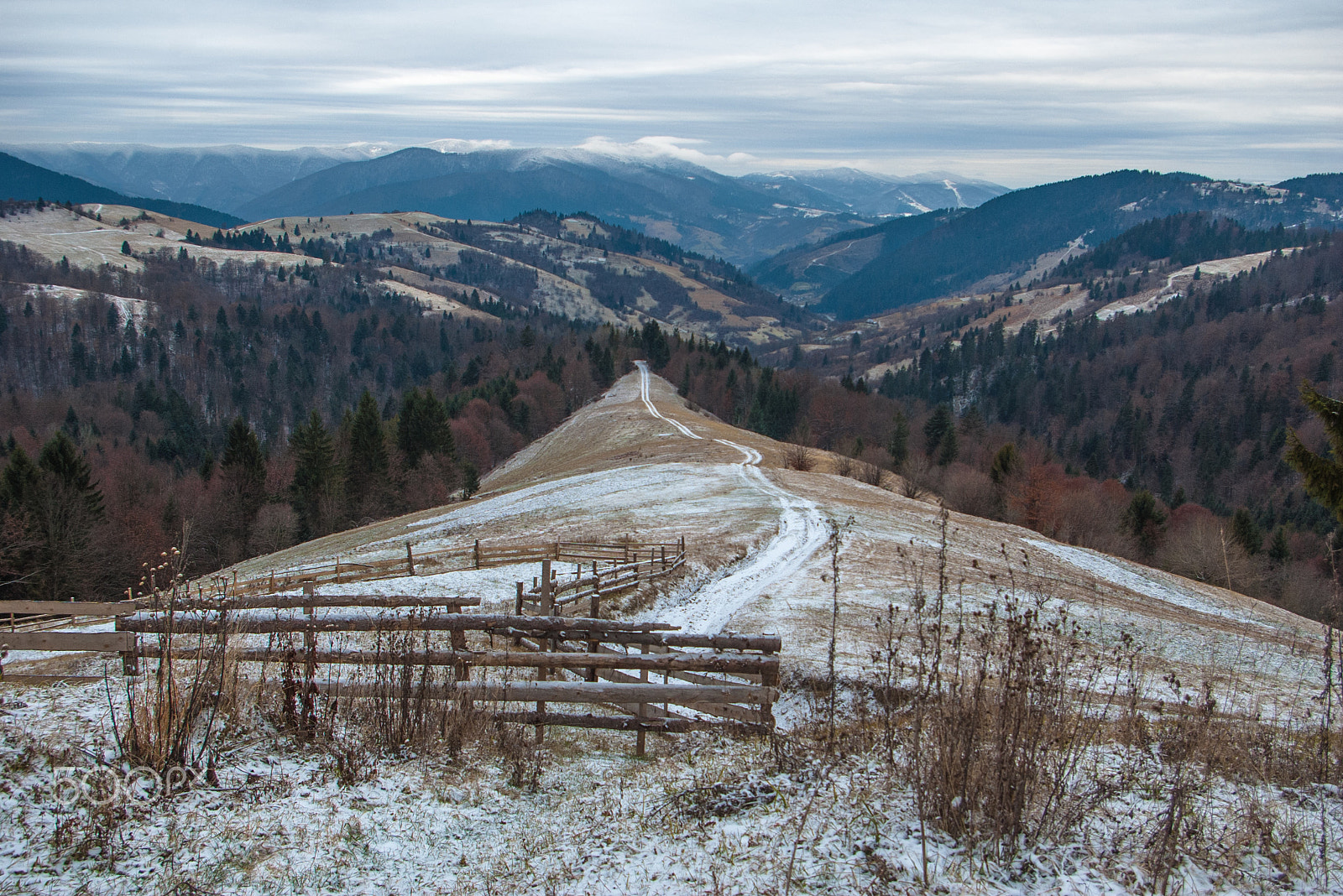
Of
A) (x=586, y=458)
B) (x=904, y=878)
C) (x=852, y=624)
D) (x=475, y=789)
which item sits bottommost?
(x=586, y=458)

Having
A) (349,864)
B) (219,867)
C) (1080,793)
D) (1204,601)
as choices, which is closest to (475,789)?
(349,864)

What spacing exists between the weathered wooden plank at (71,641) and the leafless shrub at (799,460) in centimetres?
4761

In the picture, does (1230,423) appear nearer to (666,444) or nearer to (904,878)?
(666,444)

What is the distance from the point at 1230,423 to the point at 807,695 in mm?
209127

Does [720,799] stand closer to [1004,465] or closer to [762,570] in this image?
[762,570]

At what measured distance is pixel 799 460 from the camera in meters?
56.3

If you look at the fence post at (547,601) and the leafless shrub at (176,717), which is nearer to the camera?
the leafless shrub at (176,717)

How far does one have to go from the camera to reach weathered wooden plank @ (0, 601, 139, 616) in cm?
948

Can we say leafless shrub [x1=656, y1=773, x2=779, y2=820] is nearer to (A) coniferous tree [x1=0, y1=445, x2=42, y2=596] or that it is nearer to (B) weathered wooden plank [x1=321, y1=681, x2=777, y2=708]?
(B) weathered wooden plank [x1=321, y1=681, x2=777, y2=708]

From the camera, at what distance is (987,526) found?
39906 mm

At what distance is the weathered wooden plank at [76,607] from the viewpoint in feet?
31.1

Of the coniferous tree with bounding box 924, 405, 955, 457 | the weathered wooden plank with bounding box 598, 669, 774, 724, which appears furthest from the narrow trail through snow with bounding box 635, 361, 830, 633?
the coniferous tree with bounding box 924, 405, 955, 457

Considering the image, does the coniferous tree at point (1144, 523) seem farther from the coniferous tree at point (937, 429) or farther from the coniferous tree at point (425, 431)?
the coniferous tree at point (425, 431)

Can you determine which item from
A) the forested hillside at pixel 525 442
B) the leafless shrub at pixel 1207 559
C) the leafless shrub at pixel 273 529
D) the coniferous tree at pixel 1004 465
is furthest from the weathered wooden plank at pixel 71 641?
the coniferous tree at pixel 1004 465
